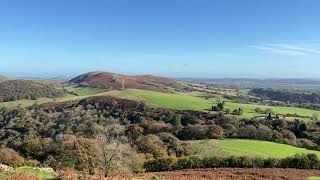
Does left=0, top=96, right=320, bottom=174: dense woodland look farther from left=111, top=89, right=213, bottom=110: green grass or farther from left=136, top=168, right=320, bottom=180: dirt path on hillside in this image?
left=111, top=89, right=213, bottom=110: green grass

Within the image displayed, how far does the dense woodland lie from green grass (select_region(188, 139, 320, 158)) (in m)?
3.84

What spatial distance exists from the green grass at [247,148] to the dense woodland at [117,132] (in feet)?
12.6

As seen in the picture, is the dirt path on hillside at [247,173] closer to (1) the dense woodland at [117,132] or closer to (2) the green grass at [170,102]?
(1) the dense woodland at [117,132]

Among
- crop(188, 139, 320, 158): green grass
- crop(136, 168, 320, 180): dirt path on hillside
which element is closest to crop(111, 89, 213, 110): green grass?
crop(188, 139, 320, 158): green grass

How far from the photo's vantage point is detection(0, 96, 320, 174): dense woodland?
5181cm

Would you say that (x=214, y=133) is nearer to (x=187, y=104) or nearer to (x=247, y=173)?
(x=187, y=104)

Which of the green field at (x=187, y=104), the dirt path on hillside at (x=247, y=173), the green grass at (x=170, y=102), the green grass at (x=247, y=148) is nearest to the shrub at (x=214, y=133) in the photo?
the green grass at (x=247, y=148)

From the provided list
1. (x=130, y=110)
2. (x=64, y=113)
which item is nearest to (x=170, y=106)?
(x=130, y=110)

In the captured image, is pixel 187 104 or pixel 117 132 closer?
pixel 117 132

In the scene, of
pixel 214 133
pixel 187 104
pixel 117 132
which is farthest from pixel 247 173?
pixel 187 104

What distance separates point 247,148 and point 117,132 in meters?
30.6

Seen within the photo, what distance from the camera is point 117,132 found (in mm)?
57750

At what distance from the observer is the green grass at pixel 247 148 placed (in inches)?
2842

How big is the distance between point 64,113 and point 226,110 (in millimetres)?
52718
